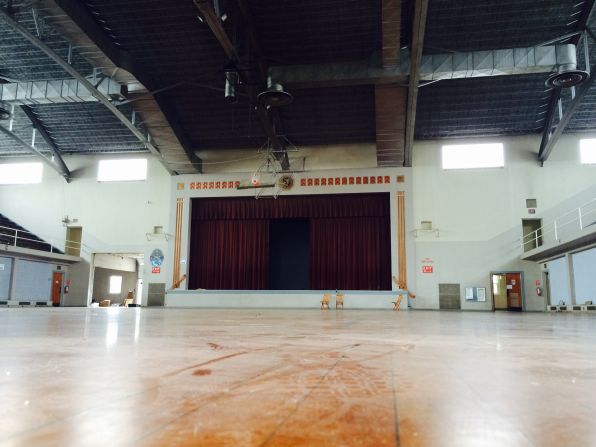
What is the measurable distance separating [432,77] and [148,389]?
42.9ft

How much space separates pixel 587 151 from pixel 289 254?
11833 mm

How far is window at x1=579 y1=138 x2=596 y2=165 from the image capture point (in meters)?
16.1

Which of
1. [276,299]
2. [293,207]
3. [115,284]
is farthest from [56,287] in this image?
[293,207]

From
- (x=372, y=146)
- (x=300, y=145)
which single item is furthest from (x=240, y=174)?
(x=372, y=146)

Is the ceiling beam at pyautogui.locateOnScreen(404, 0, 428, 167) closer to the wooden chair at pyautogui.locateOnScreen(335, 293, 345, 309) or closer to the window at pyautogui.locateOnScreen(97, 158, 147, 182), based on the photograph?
the wooden chair at pyautogui.locateOnScreen(335, 293, 345, 309)

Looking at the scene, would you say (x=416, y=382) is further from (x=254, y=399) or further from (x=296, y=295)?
(x=296, y=295)

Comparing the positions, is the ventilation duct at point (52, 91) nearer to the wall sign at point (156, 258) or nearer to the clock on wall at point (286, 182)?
the wall sign at point (156, 258)

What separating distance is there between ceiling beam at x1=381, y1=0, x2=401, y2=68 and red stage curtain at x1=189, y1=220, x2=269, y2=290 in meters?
8.71

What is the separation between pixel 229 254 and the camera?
60.8 ft

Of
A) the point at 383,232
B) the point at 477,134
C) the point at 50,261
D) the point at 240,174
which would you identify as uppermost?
the point at 477,134

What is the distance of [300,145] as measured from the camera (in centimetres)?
1783

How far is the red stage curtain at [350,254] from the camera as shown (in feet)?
57.2

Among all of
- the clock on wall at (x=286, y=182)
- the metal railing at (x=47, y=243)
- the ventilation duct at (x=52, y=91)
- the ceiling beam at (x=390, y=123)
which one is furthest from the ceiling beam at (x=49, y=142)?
the ceiling beam at (x=390, y=123)

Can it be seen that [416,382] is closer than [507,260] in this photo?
Yes
